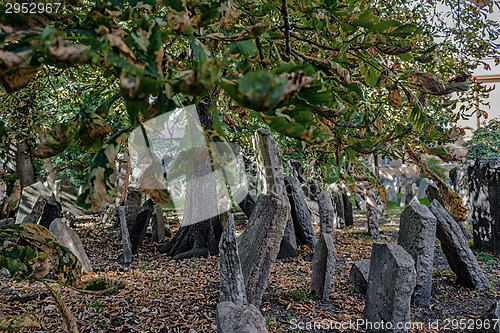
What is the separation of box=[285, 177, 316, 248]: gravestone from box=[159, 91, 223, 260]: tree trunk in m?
1.32

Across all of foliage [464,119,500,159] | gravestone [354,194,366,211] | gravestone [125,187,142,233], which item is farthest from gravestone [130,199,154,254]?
foliage [464,119,500,159]

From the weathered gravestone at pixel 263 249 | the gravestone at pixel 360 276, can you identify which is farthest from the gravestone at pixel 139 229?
the gravestone at pixel 360 276

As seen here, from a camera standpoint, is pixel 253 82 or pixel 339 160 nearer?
pixel 253 82

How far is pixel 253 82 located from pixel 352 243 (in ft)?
21.3

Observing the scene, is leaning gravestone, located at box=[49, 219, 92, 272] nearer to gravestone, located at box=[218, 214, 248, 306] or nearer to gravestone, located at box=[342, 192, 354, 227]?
gravestone, located at box=[218, 214, 248, 306]

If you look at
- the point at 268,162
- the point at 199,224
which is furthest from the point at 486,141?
the point at 199,224

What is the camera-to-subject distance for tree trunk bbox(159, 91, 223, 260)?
19.1 feet

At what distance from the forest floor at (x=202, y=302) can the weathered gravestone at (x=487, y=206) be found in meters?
0.48

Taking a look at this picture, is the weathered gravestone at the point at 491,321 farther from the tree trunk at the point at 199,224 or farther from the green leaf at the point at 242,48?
the tree trunk at the point at 199,224

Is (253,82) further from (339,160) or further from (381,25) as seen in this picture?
(339,160)

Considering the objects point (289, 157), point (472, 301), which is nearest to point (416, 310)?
point (472, 301)

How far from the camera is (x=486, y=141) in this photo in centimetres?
1463

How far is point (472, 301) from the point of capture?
145 inches

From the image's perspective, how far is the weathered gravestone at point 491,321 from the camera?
187 centimetres
